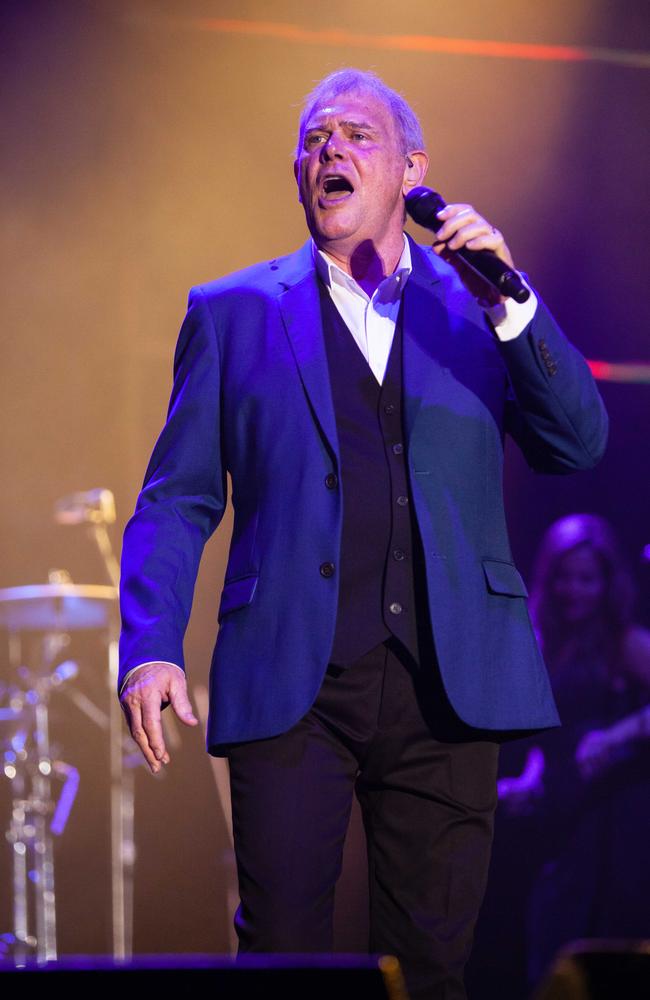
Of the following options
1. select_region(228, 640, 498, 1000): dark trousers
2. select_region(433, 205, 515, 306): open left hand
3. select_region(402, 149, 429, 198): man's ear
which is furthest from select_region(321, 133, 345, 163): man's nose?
select_region(228, 640, 498, 1000): dark trousers

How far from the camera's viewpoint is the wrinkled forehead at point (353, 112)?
7.18ft

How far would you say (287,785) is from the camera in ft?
5.91

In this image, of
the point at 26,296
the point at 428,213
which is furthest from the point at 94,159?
the point at 428,213

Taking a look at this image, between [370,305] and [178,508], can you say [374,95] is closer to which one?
[370,305]

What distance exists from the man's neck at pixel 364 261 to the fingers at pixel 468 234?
36 cm

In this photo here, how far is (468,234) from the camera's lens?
5.78 feet

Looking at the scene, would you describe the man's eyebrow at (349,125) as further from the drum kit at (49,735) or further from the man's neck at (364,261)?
the drum kit at (49,735)

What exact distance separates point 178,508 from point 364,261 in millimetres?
552

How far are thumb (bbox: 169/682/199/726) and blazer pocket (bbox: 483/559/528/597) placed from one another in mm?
497

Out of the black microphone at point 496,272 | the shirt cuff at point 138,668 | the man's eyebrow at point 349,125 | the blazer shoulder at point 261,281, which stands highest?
the man's eyebrow at point 349,125

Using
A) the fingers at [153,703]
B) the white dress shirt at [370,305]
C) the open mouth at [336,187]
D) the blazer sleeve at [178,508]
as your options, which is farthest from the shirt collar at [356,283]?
the fingers at [153,703]

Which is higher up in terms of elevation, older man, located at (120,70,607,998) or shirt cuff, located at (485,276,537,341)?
shirt cuff, located at (485,276,537,341)

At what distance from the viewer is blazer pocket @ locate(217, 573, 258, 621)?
1880 millimetres

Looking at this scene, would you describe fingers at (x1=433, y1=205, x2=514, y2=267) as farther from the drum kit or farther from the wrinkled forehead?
the drum kit
